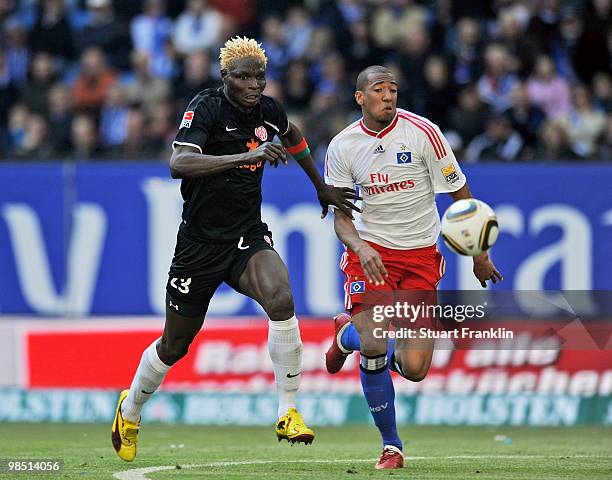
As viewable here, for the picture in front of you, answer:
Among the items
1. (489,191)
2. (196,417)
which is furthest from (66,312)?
(489,191)

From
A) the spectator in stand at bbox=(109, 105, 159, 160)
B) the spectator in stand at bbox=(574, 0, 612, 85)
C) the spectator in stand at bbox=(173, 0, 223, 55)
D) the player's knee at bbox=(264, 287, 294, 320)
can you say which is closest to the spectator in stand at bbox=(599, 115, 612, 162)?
the spectator in stand at bbox=(574, 0, 612, 85)

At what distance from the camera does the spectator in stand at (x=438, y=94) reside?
15.9 m

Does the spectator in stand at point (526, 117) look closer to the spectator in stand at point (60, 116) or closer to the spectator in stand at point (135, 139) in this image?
the spectator in stand at point (135, 139)

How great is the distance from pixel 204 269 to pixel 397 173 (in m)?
1.51

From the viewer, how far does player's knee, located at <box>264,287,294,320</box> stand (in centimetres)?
848

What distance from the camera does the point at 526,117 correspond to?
15.6 m

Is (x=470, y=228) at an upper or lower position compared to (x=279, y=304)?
upper

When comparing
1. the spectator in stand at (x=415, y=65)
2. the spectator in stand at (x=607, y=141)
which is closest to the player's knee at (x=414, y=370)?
the spectator in stand at (x=607, y=141)

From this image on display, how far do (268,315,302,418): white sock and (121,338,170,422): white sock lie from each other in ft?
2.74

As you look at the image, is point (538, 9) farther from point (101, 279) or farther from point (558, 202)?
point (101, 279)

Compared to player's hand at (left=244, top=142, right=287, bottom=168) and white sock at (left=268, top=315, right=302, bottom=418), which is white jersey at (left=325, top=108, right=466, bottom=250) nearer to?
white sock at (left=268, top=315, right=302, bottom=418)

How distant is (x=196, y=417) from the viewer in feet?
44.0

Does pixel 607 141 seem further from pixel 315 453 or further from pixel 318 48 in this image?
pixel 315 453

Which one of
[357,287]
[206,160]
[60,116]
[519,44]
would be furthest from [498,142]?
[206,160]
